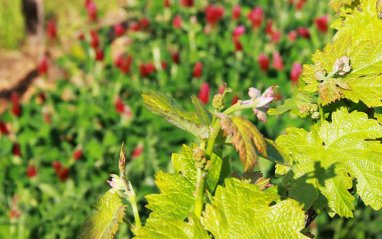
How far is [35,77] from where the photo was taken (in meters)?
5.18

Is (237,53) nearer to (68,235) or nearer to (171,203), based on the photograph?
(68,235)

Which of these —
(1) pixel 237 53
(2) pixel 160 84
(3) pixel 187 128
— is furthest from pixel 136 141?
(3) pixel 187 128

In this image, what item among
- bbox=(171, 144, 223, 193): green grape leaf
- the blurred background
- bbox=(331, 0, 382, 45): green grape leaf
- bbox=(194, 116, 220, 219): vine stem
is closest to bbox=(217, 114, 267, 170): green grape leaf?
bbox=(194, 116, 220, 219): vine stem

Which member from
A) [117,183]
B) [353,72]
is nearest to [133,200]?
[117,183]

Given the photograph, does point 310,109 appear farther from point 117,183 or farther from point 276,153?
point 117,183

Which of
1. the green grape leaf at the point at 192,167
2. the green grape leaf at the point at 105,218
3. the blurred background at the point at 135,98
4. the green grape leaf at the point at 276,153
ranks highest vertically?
the green grape leaf at the point at 276,153

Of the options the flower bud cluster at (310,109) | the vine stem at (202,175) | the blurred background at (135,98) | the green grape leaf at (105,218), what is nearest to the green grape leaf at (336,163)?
the flower bud cluster at (310,109)

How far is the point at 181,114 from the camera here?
2.40 ft

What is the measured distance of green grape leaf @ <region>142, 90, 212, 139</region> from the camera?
2.37 feet

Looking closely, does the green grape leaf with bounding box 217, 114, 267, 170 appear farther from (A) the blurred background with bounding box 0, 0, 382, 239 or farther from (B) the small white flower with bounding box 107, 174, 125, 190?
(A) the blurred background with bounding box 0, 0, 382, 239

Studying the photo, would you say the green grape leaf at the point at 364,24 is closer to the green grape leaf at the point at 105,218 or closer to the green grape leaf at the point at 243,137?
the green grape leaf at the point at 243,137

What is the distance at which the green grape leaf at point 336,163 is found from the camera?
0.81m

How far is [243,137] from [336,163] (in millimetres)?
250

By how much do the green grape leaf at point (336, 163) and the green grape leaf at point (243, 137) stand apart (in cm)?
17
